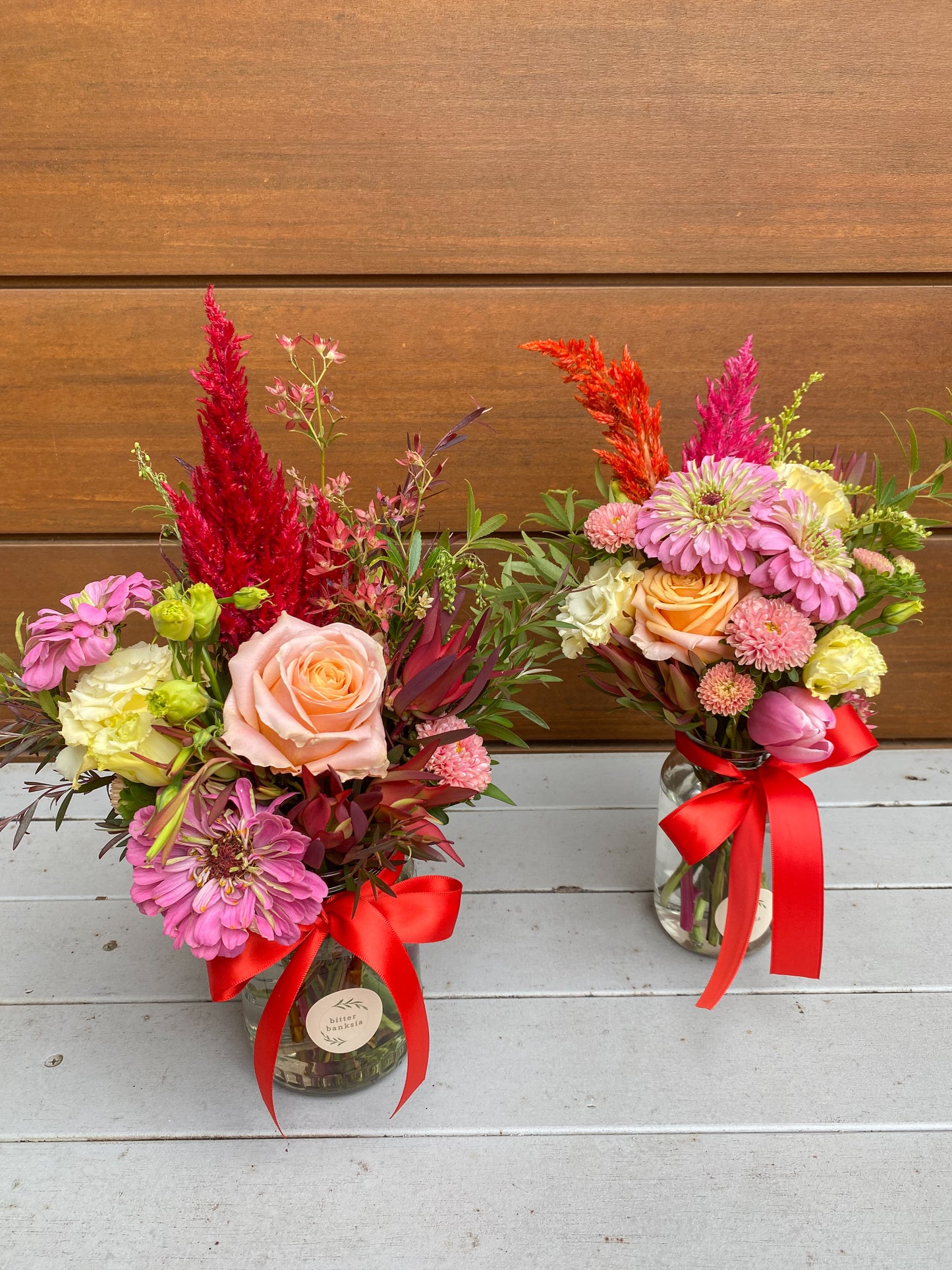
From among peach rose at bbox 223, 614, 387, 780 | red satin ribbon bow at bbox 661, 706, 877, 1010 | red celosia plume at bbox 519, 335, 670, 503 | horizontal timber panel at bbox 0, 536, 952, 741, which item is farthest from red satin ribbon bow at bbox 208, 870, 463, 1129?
horizontal timber panel at bbox 0, 536, 952, 741

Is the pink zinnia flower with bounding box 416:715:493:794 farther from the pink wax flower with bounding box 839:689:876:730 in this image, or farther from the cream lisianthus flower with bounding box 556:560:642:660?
the pink wax flower with bounding box 839:689:876:730

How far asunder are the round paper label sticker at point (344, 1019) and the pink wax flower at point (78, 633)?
0.27 m

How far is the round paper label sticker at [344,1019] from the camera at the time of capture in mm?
555

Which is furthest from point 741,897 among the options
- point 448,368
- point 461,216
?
point 461,216

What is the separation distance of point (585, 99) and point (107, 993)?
0.94 meters

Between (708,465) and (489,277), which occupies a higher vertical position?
(489,277)

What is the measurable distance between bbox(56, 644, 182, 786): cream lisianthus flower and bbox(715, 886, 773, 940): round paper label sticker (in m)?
0.47

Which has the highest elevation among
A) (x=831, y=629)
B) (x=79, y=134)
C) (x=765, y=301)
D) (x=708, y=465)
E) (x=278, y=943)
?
(x=79, y=134)

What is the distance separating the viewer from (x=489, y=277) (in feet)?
2.94

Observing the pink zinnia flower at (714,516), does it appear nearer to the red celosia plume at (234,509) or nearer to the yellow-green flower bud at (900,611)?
the yellow-green flower bud at (900,611)

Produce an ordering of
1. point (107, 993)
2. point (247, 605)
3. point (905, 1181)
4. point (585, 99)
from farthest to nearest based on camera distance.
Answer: point (585, 99) → point (107, 993) → point (905, 1181) → point (247, 605)

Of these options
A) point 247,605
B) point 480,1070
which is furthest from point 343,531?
point 480,1070

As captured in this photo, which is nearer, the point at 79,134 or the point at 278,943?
the point at 278,943

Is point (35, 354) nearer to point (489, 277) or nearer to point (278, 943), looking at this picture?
point (489, 277)
